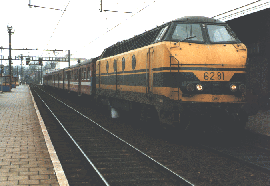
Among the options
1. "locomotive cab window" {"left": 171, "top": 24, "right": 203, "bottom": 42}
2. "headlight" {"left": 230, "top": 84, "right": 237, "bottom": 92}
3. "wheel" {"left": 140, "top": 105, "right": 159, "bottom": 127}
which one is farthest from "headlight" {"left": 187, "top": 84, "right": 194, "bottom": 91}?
"wheel" {"left": 140, "top": 105, "right": 159, "bottom": 127}

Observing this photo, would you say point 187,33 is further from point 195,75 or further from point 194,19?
point 195,75

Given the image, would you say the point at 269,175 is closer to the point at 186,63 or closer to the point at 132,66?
the point at 186,63

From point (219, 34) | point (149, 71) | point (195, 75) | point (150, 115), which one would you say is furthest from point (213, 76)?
point (150, 115)

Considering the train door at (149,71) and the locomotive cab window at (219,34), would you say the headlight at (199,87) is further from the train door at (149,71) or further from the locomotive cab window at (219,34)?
the train door at (149,71)

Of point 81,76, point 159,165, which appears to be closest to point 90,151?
point 159,165

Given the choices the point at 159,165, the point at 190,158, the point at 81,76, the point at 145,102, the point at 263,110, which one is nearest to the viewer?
the point at 159,165

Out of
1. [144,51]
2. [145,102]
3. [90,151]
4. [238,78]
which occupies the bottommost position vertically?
[90,151]

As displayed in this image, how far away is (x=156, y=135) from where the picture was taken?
33.7ft

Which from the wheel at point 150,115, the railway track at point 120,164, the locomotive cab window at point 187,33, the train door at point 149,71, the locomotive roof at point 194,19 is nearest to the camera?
the railway track at point 120,164

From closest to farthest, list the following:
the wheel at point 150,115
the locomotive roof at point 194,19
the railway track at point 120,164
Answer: the railway track at point 120,164, the locomotive roof at point 194,19, the wheel at point 150,115

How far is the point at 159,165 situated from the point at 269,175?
1961 millimetres

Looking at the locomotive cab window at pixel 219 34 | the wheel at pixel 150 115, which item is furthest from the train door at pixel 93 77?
the locomotive cab window at pixel 219 34

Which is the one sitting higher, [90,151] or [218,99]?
[218,99]

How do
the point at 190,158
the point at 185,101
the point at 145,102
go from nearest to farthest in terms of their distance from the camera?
the point at 190,158 < the point at 185,101 < the point at 145,102
